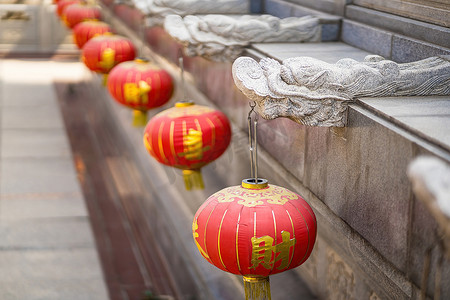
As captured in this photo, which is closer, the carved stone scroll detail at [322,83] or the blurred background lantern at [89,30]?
the carved stone scroll detail at [322,83]

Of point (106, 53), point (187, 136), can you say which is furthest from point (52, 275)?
point (187, 136)

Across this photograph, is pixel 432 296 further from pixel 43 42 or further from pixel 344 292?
pixel 43 42

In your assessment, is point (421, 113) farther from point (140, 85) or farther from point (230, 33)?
point (140, 85)

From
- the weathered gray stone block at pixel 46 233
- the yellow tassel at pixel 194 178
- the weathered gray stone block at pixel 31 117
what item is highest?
the yellow tassel at pixel 194 178

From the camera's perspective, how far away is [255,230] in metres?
2.98

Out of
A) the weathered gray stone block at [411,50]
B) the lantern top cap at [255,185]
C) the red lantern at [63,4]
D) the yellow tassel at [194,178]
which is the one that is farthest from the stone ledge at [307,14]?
the red lantern at [63,4]

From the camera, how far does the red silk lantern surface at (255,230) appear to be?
2998 mm

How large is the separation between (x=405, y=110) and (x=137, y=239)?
535cm

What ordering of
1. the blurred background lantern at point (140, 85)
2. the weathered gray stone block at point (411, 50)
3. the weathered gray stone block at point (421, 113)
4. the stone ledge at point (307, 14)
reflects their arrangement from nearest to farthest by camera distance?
the weathered gray stone block at point (421, 113)
the weathered gray stone block at point (411, 50)
the stone ledge at point (307, 14)
the blurred background lantern at point (140, 85)

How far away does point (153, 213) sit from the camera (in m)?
7.93

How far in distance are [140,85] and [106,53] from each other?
5.56 feet

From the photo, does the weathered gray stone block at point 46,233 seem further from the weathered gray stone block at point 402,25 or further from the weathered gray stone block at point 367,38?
the weathered gray stone block at point 402,25

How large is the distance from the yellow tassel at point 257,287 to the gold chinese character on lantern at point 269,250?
0.74ft

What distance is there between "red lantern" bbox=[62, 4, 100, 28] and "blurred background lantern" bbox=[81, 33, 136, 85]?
264 centimetres
